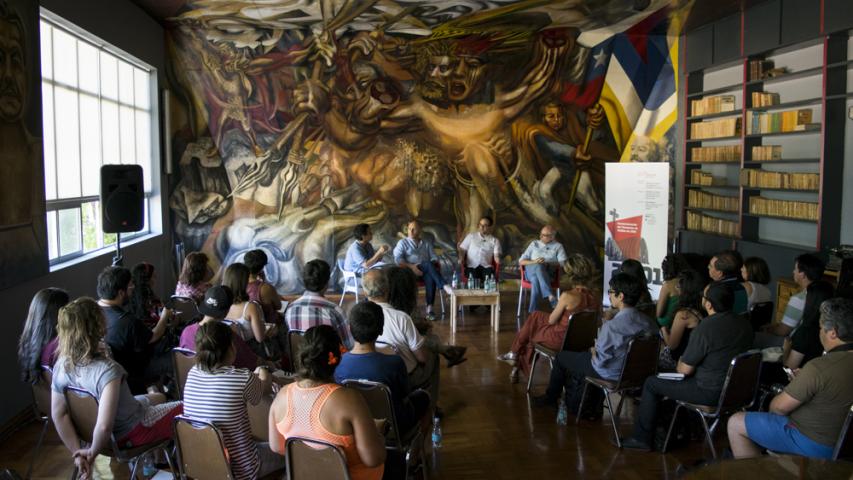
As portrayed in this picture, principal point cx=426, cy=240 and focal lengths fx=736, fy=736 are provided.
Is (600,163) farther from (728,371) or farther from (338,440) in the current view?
(338,440)

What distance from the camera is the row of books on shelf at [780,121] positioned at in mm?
8852

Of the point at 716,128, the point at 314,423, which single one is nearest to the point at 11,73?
the point at 314,423

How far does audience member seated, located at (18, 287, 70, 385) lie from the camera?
4281 mm

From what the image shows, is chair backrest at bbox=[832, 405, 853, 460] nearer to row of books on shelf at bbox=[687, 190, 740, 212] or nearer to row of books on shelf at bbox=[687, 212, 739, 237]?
row of books on shelf at bbox=[687, 212, 739, 237]

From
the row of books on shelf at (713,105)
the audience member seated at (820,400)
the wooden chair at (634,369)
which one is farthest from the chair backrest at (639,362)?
the row of books on shelf at (713,105)

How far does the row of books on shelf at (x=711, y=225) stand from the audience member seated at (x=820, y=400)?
6727 millimetres

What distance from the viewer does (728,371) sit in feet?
15.3

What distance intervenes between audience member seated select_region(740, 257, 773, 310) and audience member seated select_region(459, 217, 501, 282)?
155 inches

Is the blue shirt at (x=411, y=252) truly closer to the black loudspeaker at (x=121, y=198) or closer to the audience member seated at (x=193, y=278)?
the black loudspeaker at (x=121, y=198)

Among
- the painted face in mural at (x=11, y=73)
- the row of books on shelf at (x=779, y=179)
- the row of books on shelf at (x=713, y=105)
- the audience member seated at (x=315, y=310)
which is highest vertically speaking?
the row of books on shelf at (x=713, y=105)

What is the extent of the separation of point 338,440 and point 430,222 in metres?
8.79

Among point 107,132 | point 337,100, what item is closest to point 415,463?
point 107,132

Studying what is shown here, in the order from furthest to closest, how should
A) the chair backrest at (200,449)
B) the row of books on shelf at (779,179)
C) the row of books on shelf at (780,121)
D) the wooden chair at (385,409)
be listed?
the row of books on shelf at (780,121) < the row of books on shelf at (779,179) < the wooden chair at (385,409) < the chair backrest at (200,449)

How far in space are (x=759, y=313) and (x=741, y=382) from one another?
1.89m
